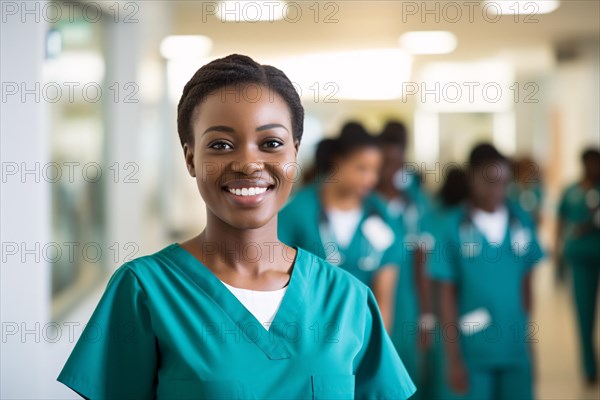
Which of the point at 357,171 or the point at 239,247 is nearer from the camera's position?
the point at 239,247

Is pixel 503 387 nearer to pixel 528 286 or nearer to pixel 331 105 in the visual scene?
pixel 528 286

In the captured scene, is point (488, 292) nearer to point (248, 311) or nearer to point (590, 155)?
point (590, 155)

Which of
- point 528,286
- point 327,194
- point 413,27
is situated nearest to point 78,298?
point 327,194

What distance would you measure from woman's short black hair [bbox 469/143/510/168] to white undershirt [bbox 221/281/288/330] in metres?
1.49

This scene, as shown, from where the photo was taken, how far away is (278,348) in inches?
32.2

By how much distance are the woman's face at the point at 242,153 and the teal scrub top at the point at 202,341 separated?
0.09m

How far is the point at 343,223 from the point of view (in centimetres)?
212

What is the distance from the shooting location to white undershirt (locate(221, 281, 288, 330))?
0.85 meters

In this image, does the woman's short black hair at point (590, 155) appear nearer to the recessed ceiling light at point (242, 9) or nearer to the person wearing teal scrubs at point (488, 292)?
the person wearing teal scrubs at point (488, 292)

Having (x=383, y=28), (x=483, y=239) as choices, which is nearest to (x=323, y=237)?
(x=483, y=239)

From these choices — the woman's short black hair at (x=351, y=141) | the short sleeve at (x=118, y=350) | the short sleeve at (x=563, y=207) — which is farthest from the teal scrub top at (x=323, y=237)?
the short sleeve at (x=118, y=350)

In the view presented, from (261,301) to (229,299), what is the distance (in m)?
0.04

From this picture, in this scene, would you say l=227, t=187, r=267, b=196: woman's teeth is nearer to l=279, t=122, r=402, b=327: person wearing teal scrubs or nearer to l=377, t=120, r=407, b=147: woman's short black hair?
l=279, t=122, r=402, b=327: person wearing teal scrubs

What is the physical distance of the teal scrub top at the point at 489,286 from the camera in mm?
1963
